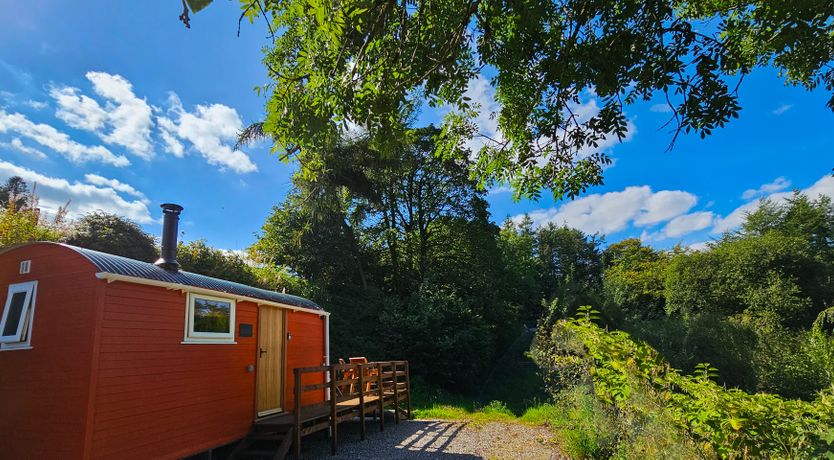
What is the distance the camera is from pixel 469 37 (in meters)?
4.80

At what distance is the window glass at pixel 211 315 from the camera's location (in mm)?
5766

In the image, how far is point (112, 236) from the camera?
11484 mm

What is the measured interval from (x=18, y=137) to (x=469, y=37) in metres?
11.8

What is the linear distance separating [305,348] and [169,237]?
10.6 ft

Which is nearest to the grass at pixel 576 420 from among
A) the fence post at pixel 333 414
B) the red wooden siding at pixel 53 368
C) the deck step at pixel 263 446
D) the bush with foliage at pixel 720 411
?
the bush with foliage at pixel 720 411

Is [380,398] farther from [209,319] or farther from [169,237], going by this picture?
[169,237]

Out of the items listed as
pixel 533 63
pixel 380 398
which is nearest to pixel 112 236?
pixel 380 398

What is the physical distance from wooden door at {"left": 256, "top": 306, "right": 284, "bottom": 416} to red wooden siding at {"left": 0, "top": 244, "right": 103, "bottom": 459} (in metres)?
2.56

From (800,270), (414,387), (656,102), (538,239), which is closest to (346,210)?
(414,387)

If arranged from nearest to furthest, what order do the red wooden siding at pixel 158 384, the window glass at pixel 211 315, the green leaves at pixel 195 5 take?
the green leaves at pixel 195 5, the red wooden siding at pixel 158 384, the window glass at pixel 211 315

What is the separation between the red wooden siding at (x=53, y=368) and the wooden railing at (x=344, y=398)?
7.96ft

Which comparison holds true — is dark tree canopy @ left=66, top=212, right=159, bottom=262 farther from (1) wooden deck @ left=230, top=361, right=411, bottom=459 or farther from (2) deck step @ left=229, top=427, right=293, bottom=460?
(2) deck step @ left=229, top=427, right=293, bottom=460

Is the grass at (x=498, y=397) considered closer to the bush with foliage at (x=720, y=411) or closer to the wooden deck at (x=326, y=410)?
the wooden deck at (x=326, y=410)

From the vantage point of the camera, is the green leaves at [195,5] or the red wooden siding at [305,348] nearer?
the green leaves at [195,5]
